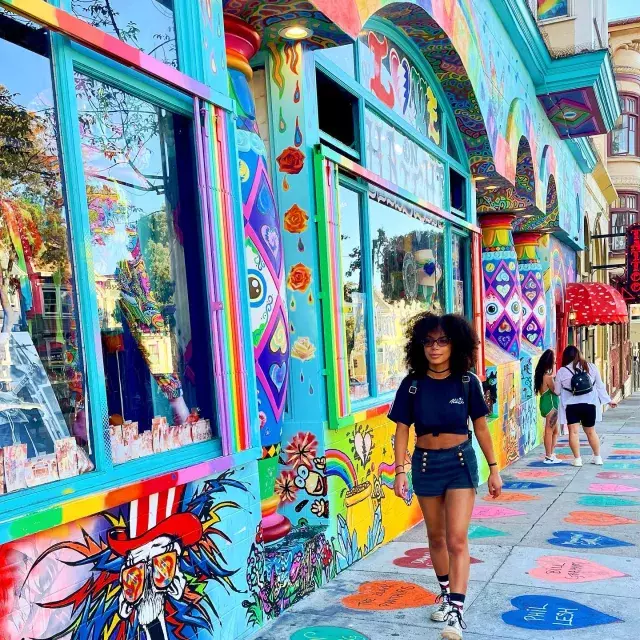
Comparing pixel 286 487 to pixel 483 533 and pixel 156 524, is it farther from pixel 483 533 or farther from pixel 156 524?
pixel 483 533

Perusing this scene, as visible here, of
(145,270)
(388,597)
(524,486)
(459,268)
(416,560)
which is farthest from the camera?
(459,268)

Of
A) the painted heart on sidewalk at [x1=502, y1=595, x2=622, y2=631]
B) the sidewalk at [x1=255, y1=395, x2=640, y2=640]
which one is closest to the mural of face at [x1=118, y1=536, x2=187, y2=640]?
the sidewalk at [x1=255, y1=395, x2=640, y2=640]

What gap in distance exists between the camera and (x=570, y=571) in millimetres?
4797

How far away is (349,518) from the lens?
4.95 meters

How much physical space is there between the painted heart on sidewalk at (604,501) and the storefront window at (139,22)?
5592 mm

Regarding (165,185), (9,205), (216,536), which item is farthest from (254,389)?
(9,205)

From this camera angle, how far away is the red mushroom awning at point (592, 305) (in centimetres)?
1554

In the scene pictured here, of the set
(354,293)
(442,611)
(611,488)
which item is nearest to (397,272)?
(354,293)

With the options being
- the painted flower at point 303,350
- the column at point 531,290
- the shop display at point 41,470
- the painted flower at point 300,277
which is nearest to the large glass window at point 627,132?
the column at point 531,290

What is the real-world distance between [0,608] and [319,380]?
259 cm

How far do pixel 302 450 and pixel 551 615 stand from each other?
1724mm

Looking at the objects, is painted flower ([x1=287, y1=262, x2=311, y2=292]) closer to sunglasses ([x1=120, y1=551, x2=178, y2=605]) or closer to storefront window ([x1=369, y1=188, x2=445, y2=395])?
storefront window ([x1=369, y1=188, x2=445, y2=395])

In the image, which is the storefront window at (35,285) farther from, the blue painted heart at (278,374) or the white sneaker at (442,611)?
the white sneaker at (442,611)

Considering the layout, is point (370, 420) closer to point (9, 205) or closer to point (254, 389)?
point (254, 389)
